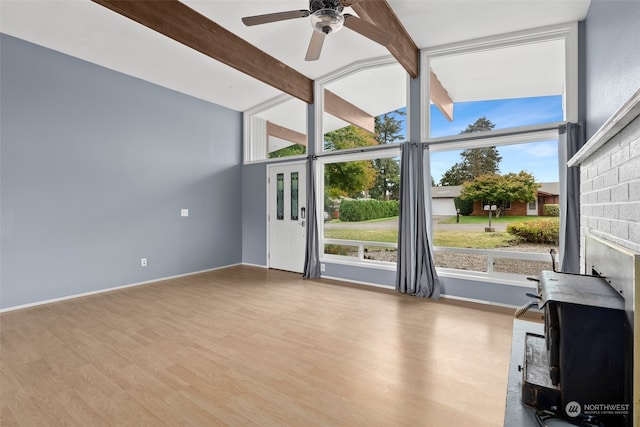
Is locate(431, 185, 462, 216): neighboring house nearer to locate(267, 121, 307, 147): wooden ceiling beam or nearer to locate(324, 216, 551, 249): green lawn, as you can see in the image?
locate(324, 216, 551, 249): green lawn

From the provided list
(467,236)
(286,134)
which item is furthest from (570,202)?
(286,134)

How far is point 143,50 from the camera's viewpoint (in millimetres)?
3967

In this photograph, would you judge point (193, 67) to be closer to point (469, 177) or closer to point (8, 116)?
point (8, 116)

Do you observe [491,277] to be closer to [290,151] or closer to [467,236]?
[467,236]

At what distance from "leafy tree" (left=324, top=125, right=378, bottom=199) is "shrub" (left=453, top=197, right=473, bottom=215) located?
51.4 inches

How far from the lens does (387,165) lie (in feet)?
15.3

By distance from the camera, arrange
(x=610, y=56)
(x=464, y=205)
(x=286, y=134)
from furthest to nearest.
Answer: (x=286, y=134)
(x=464, y=205)
(x=610, y=56)

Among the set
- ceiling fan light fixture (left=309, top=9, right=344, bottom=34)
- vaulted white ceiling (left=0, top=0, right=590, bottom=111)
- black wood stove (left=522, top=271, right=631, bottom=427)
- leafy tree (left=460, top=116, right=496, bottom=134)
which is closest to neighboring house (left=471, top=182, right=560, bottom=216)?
leafy tree (left=460, top=116, right=496, bottom=134)

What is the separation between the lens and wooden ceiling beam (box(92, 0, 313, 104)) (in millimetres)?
2877

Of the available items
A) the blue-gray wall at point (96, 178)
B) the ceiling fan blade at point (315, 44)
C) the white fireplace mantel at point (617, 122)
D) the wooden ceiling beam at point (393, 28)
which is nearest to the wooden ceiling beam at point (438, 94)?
the wooden ceiling beam at point (393, 28)

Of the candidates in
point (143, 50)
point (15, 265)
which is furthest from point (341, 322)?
point (143, 50)

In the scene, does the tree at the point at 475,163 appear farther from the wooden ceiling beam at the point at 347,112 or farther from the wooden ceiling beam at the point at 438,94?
the wooden ceiling beam at the point at 347,112

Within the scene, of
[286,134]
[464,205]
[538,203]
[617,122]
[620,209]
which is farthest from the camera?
[286,134]

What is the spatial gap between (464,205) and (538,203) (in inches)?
Answer: 31.6
